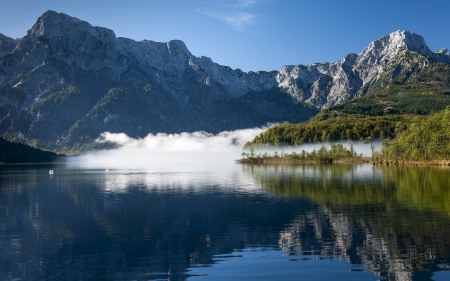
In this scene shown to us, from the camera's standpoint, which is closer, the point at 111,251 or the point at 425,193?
the point at 111,251

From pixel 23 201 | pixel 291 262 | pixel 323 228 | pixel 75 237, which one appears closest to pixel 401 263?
pixel 291 262

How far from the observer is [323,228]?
55969mm

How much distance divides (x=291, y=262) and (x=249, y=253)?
5474 millimetres

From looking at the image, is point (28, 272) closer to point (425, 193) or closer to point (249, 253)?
point (249, 253)

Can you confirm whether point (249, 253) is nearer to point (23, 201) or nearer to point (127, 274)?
point (127, 274)

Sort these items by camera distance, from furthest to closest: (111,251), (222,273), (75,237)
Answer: (75,237), (111,251), (222,273)

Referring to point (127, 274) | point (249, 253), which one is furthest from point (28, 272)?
point (249, 253)

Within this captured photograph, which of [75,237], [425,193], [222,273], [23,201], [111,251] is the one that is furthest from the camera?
[23,201]

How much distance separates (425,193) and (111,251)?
236 feet

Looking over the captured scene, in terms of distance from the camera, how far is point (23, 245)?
50.9 m

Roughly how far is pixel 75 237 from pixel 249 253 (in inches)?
946

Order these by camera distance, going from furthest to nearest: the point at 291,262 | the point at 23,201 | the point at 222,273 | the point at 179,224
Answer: the point at 23,201, the point at 179,224, the point at 291,262, the point at 222,273

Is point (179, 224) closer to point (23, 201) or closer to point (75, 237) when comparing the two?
point (75, 237)

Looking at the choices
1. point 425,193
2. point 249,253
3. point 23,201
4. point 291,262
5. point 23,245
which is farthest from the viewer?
point 23,201
